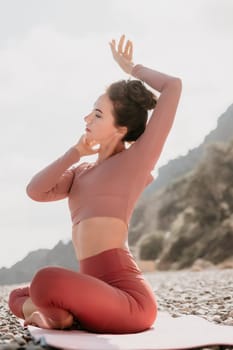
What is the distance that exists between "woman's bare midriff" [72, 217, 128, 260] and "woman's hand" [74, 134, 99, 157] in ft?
1.34

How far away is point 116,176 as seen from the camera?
385 centimetres

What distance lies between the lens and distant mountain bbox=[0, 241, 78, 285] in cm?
1712

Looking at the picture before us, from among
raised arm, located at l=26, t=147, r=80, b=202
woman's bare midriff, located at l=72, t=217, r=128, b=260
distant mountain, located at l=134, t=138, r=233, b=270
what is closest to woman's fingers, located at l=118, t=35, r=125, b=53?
raised arm, located at l=26, t=147, r=80, b=202

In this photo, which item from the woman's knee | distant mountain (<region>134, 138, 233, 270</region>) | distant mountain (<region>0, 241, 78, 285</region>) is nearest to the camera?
the woman's knee

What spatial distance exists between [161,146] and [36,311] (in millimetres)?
1223

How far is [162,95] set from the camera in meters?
3.95

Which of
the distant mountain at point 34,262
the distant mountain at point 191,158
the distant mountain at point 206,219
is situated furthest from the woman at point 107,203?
the distant mountain at point 191,158

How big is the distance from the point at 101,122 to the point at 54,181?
18.4 inches

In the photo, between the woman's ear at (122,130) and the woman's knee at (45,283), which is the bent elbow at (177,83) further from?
the woman's knee at (45,283)

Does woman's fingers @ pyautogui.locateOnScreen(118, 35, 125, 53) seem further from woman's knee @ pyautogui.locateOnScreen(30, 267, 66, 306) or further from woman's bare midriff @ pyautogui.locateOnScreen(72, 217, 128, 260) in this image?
woman's knee @ pyautogui.locateOnScreen(30, 267, 66, 306)

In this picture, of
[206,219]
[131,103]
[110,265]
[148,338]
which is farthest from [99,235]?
[206,219]

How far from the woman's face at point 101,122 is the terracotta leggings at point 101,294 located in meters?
0.70

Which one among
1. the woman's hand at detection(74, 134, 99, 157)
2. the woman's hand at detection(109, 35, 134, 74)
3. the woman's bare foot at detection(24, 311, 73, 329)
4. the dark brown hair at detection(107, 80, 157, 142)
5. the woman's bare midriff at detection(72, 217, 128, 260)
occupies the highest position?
the woman's hand at detection(109, 35, 134, 74)

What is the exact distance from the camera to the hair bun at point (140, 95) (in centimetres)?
404
